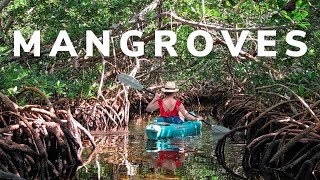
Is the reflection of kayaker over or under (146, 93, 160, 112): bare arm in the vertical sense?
under

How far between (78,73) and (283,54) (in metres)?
3.65

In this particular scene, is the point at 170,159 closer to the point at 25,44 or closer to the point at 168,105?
the point at 168,105

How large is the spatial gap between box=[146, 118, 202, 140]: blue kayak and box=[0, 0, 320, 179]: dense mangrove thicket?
692 millimetres

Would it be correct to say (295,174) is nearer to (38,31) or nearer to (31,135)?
(31,135)

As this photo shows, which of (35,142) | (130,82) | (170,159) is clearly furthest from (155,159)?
(130,82)

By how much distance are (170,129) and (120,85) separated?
279 centimetres

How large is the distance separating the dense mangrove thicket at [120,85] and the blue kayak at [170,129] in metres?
0.69

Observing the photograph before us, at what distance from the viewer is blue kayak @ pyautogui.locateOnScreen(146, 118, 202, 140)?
9.04m

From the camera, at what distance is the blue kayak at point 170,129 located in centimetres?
904

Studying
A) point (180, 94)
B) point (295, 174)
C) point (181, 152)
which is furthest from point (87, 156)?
point (180, 94)

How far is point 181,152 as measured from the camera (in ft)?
25.7

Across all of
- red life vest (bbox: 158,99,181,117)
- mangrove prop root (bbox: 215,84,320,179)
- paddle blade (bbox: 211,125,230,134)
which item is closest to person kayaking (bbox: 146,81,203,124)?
red life vest (bbox: 158,99,181,117)

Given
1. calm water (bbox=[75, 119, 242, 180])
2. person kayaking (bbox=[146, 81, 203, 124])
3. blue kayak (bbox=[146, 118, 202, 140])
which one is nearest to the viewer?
calm water (bbox=[75, 119, 242, 180])

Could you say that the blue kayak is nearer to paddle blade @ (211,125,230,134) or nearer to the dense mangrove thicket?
paddle blade @ (211,125,230,134)
